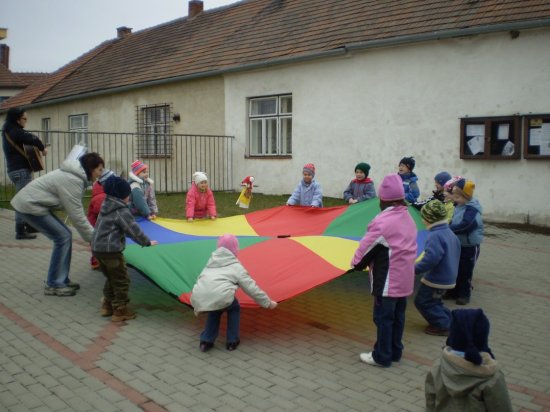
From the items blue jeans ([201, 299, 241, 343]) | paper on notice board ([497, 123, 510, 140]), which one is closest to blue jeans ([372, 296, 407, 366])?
blue jeans ([201, 299, 241, 343])

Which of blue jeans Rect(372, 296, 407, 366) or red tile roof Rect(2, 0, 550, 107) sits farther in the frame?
red tile roof Rect(2, 0, 550, 107)

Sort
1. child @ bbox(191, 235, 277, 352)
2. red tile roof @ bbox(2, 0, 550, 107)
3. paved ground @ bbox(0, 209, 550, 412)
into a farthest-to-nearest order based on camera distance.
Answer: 1. red tile roof @ bbox(2, 0, 550, 107)
2. child @ bbox(191, 235, 277, 352)
3. paved ground @ bbox(0, 209, 550, 412)

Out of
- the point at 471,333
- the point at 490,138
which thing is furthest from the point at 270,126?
the point at 471,333

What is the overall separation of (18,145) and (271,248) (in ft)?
17.1

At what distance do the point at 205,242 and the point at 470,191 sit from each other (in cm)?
295

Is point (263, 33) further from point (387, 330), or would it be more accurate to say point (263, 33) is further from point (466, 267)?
point (387, 330)

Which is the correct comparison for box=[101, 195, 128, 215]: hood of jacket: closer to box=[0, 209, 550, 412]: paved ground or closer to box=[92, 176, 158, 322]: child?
box=[92, 176, 158, 322]: child

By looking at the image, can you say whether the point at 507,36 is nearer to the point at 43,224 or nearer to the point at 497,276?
the point at 497,276

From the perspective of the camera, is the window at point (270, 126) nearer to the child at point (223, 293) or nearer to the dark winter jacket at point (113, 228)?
the dark winter jacket at point (113, 228)

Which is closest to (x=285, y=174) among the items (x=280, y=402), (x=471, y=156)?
(x=471, y=156)

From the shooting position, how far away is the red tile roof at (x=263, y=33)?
38.7 feet

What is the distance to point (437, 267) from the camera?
5.14 m

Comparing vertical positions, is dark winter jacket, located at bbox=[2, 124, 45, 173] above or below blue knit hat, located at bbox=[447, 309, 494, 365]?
above

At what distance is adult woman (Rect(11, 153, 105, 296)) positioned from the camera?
5789mm
